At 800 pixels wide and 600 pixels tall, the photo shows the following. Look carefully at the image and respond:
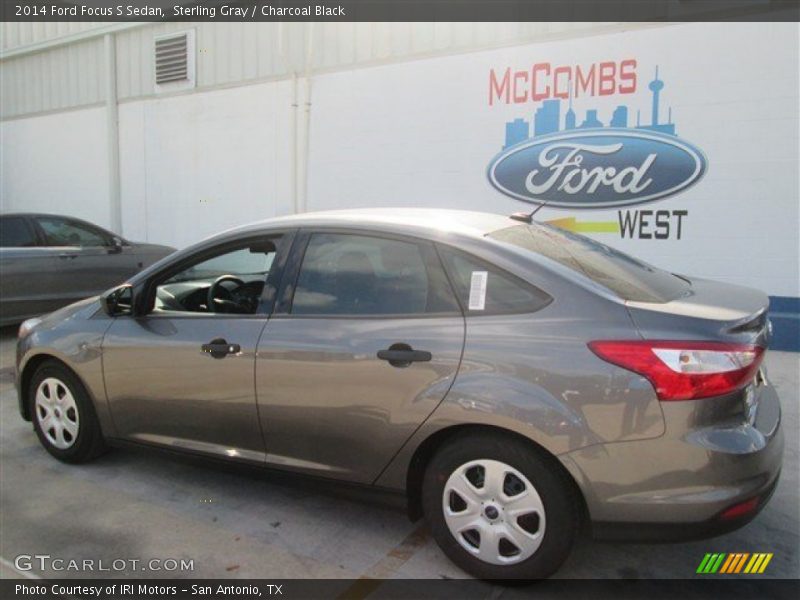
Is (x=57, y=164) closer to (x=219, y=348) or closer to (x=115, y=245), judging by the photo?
(x=115, y=245)

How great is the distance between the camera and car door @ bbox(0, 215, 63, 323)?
7328 mm

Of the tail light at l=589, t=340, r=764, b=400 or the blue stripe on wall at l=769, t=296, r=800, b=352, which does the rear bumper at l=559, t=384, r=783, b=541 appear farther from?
the blue stripe on wall at l=769, t=296, r=800, b=352

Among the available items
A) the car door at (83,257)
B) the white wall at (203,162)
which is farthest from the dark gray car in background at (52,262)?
the white wall at (203,162)

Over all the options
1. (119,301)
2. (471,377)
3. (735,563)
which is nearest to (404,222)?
(471,377)

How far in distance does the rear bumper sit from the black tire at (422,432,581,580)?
9cm

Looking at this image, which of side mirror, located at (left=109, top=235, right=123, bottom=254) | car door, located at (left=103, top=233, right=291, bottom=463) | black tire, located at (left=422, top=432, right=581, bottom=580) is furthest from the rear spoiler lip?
side mirror, located at (left=109, top=235, right=123, bottom=254)

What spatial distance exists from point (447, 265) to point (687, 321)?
1.00 meters

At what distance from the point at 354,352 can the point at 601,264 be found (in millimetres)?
1224

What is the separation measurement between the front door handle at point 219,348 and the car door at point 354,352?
170 millimetres

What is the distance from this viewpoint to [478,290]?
2.82 meters

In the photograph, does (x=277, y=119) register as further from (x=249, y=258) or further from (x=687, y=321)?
(x=687, y=321)

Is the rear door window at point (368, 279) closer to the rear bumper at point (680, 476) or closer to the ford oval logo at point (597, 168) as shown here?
the rear bumper at point (680, 476)

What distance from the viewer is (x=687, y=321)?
253cm

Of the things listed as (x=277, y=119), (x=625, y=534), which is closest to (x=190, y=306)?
(x=625, y=534)
